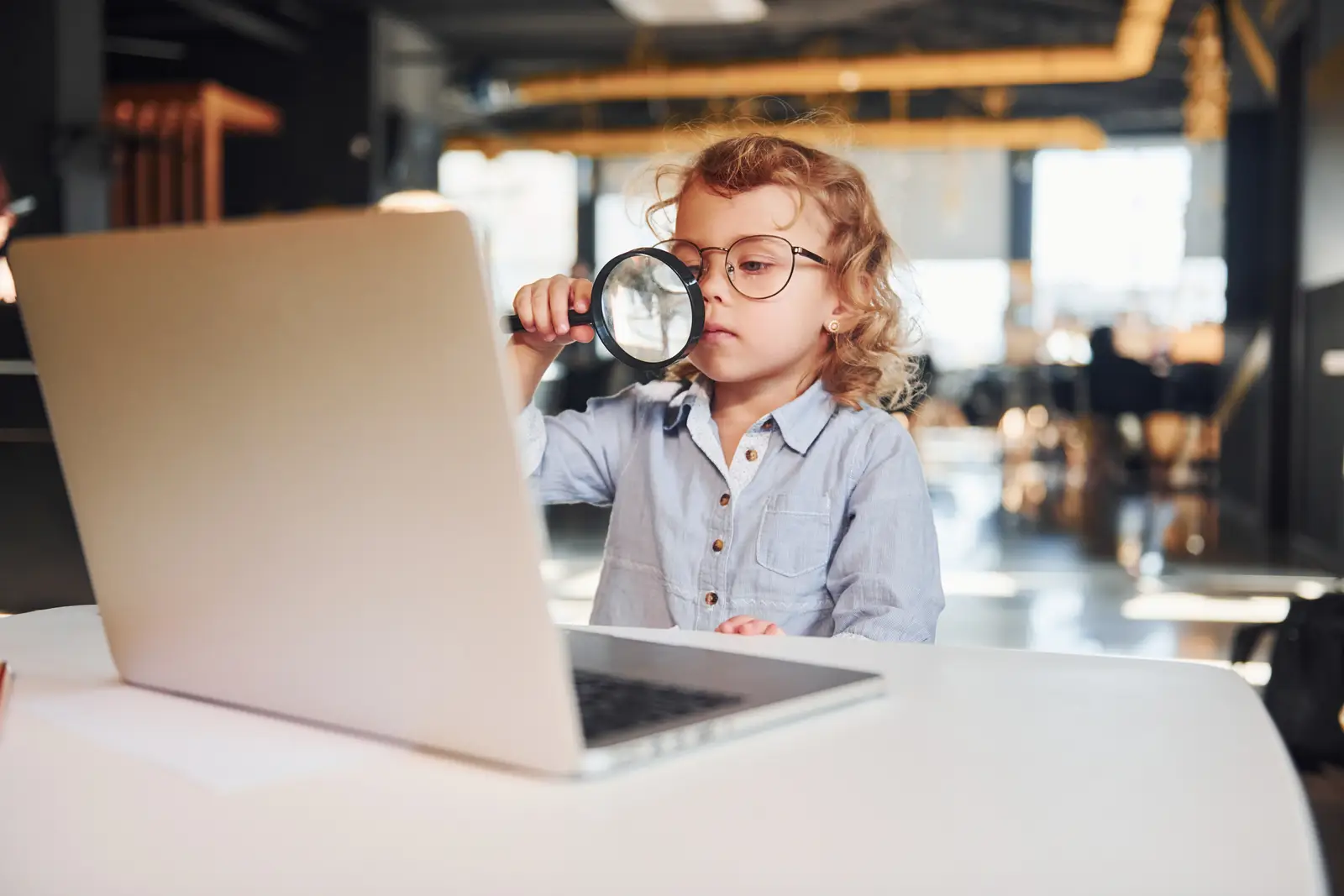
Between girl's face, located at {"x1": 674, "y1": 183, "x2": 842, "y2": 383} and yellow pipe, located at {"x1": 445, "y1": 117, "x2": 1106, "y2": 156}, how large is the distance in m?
9.21

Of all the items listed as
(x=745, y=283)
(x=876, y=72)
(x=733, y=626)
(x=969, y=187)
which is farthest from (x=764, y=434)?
(x=969, y=187)

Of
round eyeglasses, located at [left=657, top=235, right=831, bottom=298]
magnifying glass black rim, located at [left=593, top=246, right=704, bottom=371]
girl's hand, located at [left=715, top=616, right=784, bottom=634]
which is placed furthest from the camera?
round eyeglasses, located at [left=657, top=235, right=831, bottom=298]

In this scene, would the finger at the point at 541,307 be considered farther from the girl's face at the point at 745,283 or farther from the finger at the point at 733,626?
the finger at the point at 733,626

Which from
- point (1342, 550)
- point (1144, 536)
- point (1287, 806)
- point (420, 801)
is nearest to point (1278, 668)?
point (1287, 806)

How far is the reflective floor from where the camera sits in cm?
337

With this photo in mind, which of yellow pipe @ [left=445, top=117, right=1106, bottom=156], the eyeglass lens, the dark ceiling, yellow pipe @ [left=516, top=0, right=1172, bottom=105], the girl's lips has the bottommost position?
the girl's lips

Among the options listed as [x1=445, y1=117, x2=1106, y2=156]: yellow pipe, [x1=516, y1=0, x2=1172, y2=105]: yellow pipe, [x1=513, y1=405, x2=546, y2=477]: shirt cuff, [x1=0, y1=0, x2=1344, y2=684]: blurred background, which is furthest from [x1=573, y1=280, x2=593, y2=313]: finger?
[x1=445, y1=117, x2=1106, y2=156]: yellow pipe

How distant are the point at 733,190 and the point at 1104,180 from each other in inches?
439

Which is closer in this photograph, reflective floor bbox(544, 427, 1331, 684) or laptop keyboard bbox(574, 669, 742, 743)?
laptop keyboard bbox(574, 669, 742, 743)

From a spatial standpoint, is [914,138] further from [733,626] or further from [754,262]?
[733,626]

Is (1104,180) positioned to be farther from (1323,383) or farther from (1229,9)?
(1323,383)

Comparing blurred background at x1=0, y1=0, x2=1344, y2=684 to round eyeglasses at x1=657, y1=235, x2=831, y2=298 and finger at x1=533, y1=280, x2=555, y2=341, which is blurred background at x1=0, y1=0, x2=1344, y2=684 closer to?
round eyeglasses at x1=657, y1=235, x2=831, y2=298

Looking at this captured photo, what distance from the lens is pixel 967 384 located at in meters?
11.3

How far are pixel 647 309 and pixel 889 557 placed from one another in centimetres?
30
